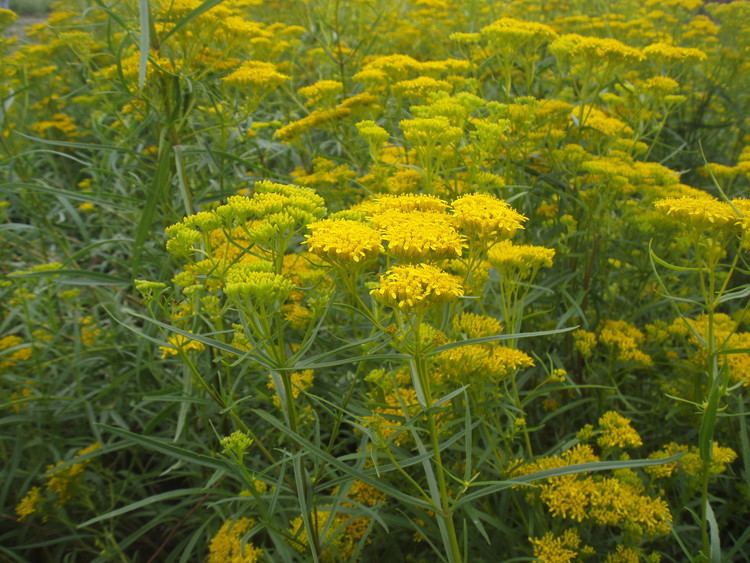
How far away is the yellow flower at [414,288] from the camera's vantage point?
3.82 ft

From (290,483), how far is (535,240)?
1.45 m

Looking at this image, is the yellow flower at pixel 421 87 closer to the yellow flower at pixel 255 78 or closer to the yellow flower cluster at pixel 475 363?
the yellow flower at pixel 255 78

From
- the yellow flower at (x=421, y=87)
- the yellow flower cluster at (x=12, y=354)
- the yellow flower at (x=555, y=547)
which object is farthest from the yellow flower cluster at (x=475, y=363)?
the yellow flower cluster at (x=12, y=354)

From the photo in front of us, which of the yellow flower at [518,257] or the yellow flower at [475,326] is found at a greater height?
the yellow flower at [518,257]

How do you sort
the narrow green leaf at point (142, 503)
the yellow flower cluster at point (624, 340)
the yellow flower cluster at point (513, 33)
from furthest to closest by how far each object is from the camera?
the yellow flower cluster at point (513, 33), the yellow flower cluster at point (624, 340), the narrow green leaf at point (142, 503)

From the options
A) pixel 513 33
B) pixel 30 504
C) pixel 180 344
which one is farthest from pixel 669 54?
pixel 30 504

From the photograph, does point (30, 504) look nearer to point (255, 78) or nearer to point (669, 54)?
point (255, 78)

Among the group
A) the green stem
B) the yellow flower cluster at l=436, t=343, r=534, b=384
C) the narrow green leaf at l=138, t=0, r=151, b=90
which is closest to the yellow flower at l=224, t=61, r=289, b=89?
the narrow green leaf at l=138, t=0, r=151, b=90

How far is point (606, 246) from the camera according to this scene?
2463 mm

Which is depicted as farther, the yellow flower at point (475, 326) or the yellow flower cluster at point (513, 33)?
the yellow flower cluster at point (513, 33)

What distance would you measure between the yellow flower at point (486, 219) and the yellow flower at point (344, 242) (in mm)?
227

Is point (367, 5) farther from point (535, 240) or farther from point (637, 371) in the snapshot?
point (637, 371)

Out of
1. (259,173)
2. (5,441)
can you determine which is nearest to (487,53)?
(259,173)

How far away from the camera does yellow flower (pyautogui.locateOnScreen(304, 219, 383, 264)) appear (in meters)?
1.21
